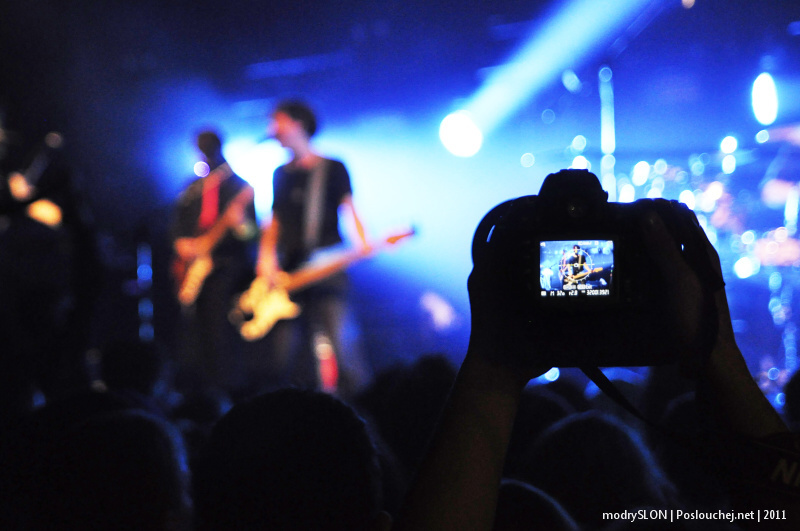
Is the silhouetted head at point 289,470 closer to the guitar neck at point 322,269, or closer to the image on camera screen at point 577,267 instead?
the image on camera screen at point 577,267

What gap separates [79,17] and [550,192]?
19.9ft

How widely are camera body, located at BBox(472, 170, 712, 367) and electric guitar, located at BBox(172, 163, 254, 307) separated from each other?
414cm

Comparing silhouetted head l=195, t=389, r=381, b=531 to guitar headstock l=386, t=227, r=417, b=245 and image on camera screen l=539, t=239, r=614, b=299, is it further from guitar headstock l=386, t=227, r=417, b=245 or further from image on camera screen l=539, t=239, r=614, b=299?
guitar headstock l=386, t=227, r=417, b=245

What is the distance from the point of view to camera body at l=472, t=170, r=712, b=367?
0.74m

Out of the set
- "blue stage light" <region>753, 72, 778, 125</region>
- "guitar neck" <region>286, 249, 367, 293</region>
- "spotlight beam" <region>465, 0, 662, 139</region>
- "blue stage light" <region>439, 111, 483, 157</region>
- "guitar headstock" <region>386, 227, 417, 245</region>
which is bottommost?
"guitar neck" <region>286, 249, 367, 293</region>

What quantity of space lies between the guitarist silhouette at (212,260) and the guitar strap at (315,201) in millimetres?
698

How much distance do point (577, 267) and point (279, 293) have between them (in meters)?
3.30

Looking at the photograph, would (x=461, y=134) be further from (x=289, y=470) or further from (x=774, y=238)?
(x=289, y=470)

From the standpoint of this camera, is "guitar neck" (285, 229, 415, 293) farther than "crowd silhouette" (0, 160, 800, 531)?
Yes

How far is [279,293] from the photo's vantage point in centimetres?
393

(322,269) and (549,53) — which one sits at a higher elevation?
(549,53)

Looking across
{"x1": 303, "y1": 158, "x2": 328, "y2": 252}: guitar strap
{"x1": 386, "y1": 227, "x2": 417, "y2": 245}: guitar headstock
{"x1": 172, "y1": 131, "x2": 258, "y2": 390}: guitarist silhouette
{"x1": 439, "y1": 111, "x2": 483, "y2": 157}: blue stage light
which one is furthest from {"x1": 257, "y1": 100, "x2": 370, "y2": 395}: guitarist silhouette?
{"x1": 439, "y1": 111, "x2": 483, "y2": 157}: blue stage light

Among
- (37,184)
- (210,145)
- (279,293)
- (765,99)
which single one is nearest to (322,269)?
(279,293)

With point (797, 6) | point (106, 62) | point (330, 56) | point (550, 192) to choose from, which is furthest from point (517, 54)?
point (550, 192)
